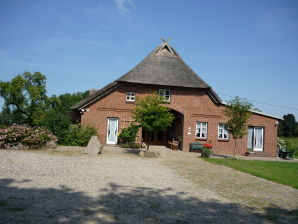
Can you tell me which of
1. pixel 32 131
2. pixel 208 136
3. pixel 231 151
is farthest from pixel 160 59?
pixel 32 131

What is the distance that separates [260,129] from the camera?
76.1 ft

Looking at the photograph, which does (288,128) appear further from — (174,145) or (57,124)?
(57,124)

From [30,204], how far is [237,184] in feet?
21.5

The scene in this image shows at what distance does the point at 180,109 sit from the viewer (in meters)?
22.6

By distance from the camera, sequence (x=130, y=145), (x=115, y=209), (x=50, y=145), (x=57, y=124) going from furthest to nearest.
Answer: (x=130, y=145) → (x=57, y=124) → (x=50, y=145) → (x=115, y=209)

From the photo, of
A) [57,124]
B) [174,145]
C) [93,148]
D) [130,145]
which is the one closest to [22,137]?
[57,124]

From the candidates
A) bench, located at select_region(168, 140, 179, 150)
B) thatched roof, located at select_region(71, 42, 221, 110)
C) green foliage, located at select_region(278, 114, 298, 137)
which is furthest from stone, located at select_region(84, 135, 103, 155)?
green foliage, located at select_region(278, 114, 298, 137)

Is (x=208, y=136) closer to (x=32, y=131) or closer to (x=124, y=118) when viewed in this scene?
(x=124, y=118)

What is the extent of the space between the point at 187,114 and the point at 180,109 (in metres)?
0.71

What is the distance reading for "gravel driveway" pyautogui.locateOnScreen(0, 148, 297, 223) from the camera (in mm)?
5021

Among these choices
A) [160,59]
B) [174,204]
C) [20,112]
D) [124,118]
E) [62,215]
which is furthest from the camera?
[20,112]

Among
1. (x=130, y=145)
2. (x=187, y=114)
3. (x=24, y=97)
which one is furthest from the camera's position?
(x=24, y=97)

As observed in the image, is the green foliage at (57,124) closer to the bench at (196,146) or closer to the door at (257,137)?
the bench at (196,146)

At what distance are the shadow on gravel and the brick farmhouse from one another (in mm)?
14906
